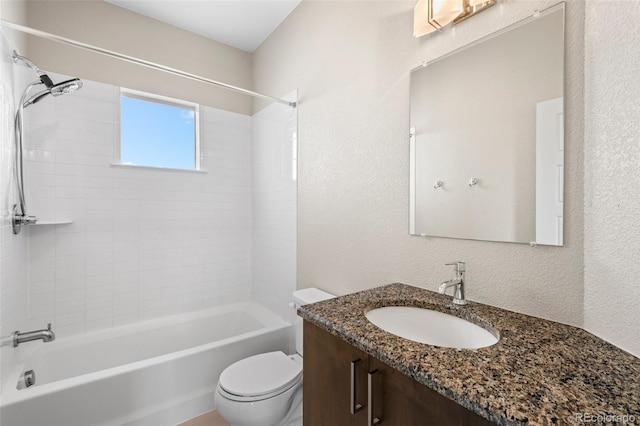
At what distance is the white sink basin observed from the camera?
979mm

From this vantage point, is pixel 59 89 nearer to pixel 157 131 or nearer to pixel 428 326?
pixel 157 131

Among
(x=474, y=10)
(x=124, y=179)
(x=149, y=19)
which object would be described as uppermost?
(x=149, y=19)

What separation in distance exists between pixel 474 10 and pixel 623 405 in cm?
130

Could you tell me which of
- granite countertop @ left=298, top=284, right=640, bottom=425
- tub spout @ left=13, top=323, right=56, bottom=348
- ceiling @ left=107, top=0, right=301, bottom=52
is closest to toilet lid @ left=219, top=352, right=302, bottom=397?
granite countertop @ left=298, top=284, right=640, bottom=425

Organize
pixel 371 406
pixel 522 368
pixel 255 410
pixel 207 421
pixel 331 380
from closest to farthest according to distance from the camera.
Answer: pixel 522 368, pixel 371 406, pixel 331 380, pixel 255 410, pixel 207 421

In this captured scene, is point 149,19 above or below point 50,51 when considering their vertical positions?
above

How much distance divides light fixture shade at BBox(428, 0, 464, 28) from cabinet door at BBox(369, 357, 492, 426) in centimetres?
132

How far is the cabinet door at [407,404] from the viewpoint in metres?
0.59

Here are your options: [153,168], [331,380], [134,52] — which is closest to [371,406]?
[331,380]

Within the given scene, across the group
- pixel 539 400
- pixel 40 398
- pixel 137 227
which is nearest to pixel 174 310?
pixel 137 227

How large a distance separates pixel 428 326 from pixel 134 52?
113 inches

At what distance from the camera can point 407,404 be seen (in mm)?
685

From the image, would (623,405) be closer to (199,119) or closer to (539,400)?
(539,400)

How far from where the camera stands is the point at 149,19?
236cm
